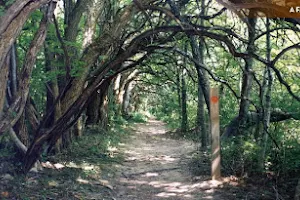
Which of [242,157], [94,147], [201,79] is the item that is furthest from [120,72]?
[94,147]

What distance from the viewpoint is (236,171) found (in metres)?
7.20

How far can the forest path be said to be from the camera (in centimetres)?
677

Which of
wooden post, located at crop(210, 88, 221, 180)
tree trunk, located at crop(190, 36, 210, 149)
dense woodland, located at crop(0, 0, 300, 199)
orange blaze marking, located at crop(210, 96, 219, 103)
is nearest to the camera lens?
dense woodland, located at crop(0, 0, 300, 199)

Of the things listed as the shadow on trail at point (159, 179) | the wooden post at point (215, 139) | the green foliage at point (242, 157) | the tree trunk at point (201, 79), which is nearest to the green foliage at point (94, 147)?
the shadow on trail at point (159, 179)

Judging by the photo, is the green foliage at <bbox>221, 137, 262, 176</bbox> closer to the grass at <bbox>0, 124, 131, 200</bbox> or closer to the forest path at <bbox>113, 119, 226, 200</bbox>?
the forest path at <bbox>113, 119, 226, 200</bbox>

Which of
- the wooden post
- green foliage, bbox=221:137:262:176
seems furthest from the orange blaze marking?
green foliage, bbox=221:137:262:176

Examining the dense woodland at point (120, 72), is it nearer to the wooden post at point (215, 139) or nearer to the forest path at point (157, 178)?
the wooden post at point (215, 139)

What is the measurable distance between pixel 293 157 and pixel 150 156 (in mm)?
5216

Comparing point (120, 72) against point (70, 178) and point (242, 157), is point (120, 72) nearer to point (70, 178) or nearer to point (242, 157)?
point (70, 178)

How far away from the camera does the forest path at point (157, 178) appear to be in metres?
6.77

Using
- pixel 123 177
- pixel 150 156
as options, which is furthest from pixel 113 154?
pixel 123 177

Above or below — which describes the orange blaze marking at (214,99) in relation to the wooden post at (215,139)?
above

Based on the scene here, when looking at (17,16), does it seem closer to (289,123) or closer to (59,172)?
(59,172)

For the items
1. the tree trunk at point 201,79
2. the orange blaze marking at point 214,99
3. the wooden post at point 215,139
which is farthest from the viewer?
the tree trunk at point 201,79
